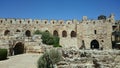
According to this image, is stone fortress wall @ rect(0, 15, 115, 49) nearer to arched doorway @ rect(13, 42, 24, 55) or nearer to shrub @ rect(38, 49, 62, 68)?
arched doorway @ rect(13, 42, 24, 55)

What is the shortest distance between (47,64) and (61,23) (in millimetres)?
34524

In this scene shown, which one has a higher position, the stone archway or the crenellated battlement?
the crenellated battlement

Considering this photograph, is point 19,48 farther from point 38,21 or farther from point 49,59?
point 38,21

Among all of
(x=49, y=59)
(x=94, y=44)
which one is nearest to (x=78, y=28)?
(x=94, y=44)

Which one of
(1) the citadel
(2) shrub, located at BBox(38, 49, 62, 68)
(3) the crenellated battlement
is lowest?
(2) shrub, located at BBox(38, 49, 62, 68)

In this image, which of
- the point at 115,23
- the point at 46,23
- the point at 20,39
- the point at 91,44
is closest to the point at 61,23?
the point at 46,23

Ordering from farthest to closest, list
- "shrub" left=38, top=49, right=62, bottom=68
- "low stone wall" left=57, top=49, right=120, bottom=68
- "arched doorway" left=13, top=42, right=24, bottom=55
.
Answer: "arched doorway" left=13, top=42, right=24, bottom=55 → "shrub" left=38, top=49, right=62, bottom=68 → "low stone wall" left=57, top=49, right=120, bottom=68

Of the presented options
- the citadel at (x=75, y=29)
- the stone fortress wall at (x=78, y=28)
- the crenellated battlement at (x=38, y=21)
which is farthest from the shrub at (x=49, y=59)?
the crenellated battlement at (x=38, y=21)

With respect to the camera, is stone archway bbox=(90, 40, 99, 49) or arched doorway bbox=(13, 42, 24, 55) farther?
stone archway bbox=(90, 40, 99, 49)

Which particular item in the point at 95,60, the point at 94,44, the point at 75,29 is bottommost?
the point at 95,60

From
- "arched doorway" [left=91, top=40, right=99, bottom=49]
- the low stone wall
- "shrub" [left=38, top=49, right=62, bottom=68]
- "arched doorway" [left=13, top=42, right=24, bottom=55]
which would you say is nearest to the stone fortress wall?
"arched doorway" [left=91, top=40, right=99, bottom=49]

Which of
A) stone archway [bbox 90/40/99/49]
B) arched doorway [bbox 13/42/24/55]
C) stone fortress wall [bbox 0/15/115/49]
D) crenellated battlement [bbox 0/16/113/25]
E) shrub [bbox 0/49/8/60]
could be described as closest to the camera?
shrub [bbox 0/49/8/60]

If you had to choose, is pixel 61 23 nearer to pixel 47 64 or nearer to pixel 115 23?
pixel 115 23

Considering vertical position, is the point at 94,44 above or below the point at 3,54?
above
